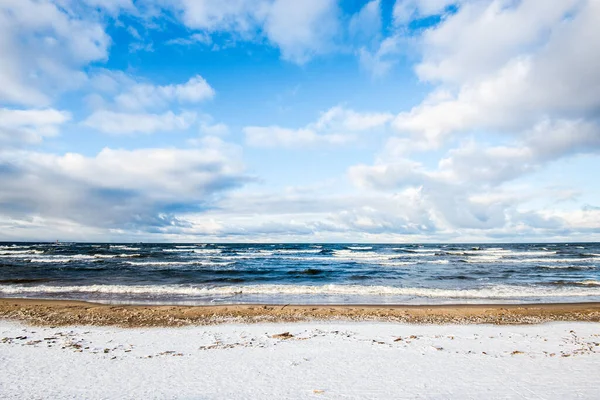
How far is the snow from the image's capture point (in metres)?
5.79

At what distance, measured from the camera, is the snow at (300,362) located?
5789 millimetres

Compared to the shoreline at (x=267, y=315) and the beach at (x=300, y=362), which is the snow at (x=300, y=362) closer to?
the beach at (x=300, y=362)

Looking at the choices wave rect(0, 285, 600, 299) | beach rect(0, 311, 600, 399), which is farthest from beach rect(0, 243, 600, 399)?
wave rect(0, 285, 600, 299)

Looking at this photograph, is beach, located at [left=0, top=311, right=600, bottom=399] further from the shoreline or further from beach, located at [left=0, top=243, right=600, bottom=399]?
the shoreline

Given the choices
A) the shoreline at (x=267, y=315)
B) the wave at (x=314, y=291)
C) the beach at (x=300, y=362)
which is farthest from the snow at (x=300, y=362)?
the wave at (x=314, y=291)

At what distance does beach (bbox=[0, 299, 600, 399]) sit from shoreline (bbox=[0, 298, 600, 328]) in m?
0.07

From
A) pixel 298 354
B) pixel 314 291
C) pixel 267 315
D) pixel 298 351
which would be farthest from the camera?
pixel 314 291

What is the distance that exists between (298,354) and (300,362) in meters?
0.52

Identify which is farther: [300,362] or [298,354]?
[298,354]

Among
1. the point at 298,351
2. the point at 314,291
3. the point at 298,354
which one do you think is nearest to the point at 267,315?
the point at 298,351

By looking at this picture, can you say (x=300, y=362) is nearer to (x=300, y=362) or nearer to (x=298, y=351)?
(x=300, y=362)

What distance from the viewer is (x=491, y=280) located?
24.1 metres

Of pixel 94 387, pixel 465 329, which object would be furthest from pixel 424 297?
pixel 94 387

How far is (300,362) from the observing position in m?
7.10
